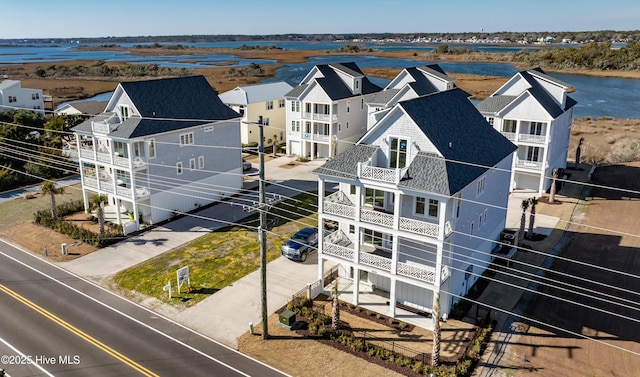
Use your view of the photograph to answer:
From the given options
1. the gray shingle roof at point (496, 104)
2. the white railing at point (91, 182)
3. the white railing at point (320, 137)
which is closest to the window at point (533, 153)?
the gray shingle roof at point (496, 104)

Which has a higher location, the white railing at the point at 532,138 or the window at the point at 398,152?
the window at the point at 398,152

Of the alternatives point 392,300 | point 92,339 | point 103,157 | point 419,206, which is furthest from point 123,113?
point 392,300

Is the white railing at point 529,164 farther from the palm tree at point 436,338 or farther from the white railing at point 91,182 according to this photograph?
the white railing at point 91,182

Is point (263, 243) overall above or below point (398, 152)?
below

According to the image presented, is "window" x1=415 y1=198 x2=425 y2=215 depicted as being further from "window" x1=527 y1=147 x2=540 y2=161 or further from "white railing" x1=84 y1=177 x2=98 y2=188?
"white railing" x1=84 y1=177 x2=98 y2=188

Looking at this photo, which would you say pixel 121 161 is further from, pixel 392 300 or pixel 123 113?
pixel 392 300

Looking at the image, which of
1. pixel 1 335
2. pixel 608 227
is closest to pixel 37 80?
pixel 1 335
